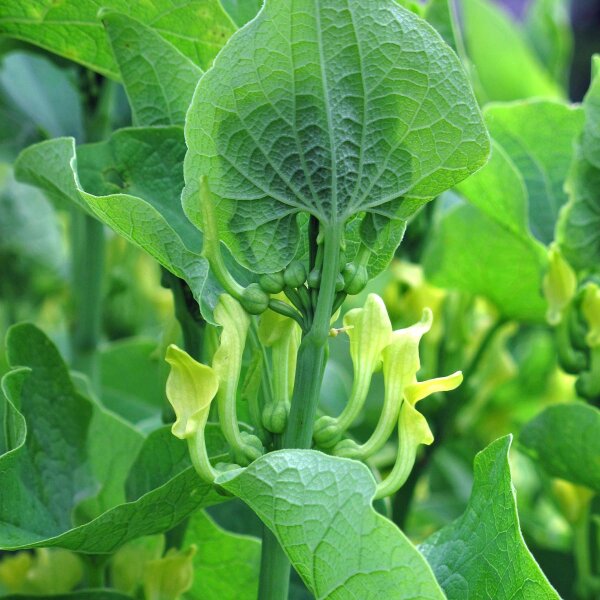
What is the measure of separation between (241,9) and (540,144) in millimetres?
228

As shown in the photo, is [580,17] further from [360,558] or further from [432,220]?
[360,558]

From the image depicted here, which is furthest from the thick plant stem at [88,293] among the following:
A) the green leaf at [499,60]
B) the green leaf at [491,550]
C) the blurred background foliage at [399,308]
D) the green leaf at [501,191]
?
Answer: the green leaf at [499,60]

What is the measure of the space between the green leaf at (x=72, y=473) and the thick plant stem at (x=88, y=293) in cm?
15

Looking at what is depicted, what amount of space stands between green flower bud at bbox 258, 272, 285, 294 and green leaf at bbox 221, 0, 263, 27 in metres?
0.20

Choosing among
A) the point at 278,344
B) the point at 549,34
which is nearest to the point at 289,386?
the point at 278,344

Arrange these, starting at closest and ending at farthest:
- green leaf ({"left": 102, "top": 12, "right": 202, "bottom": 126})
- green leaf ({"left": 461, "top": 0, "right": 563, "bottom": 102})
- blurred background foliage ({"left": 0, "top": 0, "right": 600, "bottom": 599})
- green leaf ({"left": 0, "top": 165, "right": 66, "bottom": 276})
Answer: green leaf ({"left": 102, "top": 12, "right": 202, "bottom": 126}) → blurred background foliage ({"left": 0, "top": 0, "right": 600, "bottom": 599}) → green leaf ({"left": 0, "top": 165, "right": 66, "bottom": 276}) → green leaf ({"left": 461, "top": 0, "right": 563, "bottom": 102})

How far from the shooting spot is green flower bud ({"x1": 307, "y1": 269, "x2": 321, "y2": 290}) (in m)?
0.43

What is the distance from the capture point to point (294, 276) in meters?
0.43

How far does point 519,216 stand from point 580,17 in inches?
209

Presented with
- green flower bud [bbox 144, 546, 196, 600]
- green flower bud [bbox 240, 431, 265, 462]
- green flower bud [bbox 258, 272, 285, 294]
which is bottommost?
green flower bud [bbox 144, 546, 196, 600]

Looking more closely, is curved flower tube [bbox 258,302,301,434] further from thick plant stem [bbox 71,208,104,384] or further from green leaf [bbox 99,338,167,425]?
green leaf [bbox 99,338,167,425]

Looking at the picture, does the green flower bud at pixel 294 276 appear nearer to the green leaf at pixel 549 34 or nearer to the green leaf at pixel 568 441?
the green leaf at pixel 568 441

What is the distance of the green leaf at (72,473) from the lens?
0.46m

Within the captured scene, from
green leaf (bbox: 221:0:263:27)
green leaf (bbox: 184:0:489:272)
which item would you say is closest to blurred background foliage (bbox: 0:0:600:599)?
green leaf (bbox: 221:0:263:27)
